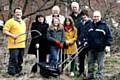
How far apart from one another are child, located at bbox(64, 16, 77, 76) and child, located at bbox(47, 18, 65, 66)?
211 mm

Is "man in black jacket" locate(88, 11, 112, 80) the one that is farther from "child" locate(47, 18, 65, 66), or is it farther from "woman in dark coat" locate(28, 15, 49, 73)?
"woman in dark coat" locate(28, 15, 49, 73)

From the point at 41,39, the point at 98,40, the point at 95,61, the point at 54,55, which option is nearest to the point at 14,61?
the point at 41,39

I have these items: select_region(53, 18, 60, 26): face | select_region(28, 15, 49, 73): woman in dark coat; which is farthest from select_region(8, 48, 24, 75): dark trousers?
select_region(53, 18, 60, 26): face

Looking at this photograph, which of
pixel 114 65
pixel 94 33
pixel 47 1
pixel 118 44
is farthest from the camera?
pixel 47 1

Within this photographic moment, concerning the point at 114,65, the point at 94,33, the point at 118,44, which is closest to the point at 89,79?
the point at 94,33

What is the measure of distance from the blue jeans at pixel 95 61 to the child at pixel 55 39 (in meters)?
0.78

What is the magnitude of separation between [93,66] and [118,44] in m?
5.56

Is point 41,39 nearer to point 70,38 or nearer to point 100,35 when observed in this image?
point 70,38

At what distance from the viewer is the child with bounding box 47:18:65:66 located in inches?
435

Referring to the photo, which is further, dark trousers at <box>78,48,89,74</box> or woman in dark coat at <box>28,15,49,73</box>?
dark trousers at <box>78,48,89,74</box>

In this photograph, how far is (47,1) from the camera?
17.8 metres

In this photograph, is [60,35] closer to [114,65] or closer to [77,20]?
[77,20]

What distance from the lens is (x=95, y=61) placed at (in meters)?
11.3

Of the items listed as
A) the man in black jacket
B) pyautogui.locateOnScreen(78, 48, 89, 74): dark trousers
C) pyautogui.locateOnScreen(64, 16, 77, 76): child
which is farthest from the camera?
pyautogui.locateOnScreen(78, 48, 89, 74): dark trousers
